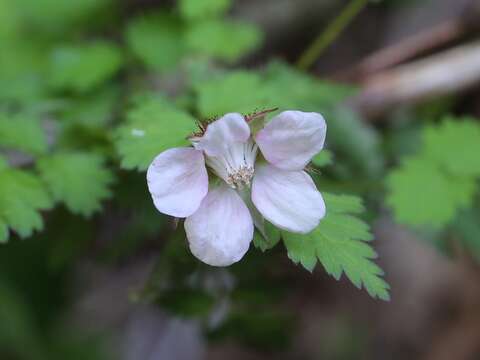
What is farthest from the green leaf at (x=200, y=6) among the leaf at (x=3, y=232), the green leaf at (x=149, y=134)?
the leaf at (x=3, y=232)

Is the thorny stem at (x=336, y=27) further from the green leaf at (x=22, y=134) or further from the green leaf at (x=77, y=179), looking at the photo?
the green leaf at (x=22, y=134)

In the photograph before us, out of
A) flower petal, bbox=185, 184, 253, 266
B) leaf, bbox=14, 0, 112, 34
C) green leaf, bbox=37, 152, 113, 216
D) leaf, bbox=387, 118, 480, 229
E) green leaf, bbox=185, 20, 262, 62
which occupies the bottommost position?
leaf, bbox=14, 0, 112, 34

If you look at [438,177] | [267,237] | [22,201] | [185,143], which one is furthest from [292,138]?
[438,177]

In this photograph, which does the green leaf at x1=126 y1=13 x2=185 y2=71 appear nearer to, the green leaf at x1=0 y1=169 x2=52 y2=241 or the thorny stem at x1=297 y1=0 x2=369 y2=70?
the thorny stem at x1=297 y1=0 x2=369 y2=70

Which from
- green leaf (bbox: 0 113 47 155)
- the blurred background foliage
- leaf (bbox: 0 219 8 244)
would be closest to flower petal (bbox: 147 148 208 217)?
the blurred background foliage

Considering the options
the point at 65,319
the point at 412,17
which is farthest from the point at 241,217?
the point at 412,17

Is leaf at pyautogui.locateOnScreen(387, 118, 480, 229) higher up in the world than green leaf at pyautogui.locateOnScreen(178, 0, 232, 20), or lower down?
lower down

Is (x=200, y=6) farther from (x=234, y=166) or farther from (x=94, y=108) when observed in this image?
(x=234, y=166)
